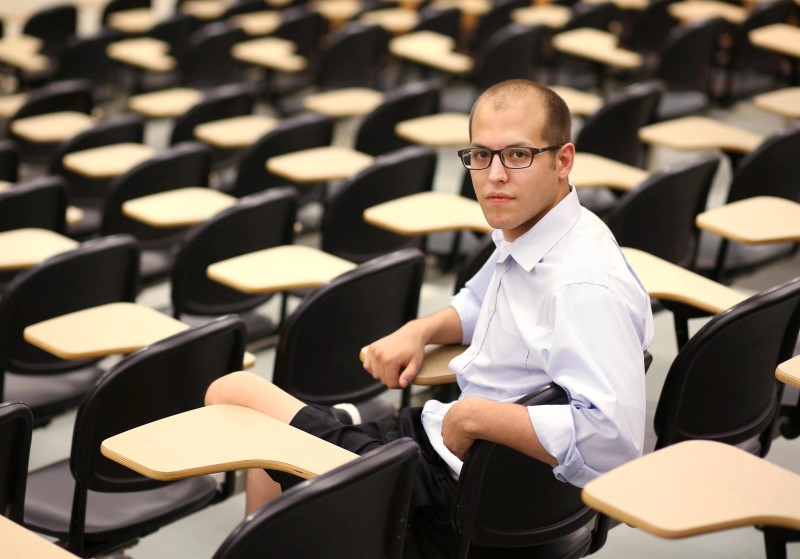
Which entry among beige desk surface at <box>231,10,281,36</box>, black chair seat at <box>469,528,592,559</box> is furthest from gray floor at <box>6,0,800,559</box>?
beige desk surface at <box>231,10,281,36</box>

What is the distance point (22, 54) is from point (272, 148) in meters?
3.01

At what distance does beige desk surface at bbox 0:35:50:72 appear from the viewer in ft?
22.9

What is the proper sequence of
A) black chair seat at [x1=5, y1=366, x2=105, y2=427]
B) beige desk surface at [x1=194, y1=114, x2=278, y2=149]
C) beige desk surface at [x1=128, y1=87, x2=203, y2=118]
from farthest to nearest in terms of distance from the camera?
beige desk surface at [x1=128, y1=87, x2=203, y2=118] → beige desk surface at [x1=194, y1=114, x2=278, y2=149] → black chair seat at [x1=5, y1=366, x2=105, y2=427]

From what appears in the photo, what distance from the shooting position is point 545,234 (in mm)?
2412

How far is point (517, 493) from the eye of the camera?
2.27 m

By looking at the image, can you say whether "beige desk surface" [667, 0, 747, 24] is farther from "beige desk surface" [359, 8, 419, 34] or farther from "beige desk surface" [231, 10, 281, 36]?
"beige desk surface" [231, 10, 281, 36]

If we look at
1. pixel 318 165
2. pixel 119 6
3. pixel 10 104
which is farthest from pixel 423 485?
pixel 119 6

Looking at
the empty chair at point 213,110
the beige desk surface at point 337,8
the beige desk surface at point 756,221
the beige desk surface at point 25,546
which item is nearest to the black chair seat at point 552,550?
the beige desk surface at point 25,546

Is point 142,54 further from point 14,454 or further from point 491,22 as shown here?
point 14,454

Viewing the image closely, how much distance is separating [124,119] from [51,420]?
2.10m

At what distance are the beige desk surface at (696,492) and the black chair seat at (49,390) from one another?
206 cm

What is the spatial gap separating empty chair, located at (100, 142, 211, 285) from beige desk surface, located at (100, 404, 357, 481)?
2.17 metres

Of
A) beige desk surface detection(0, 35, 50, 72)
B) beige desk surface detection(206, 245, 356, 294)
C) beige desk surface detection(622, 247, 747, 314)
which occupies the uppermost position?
beige desk surface detection(622, 247, 747, 314)

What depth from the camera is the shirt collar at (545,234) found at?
2.40 metres
